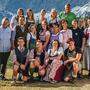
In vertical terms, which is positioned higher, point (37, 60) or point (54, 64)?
point (37, 60)

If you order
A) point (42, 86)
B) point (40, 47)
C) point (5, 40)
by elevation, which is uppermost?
point (5, 40)

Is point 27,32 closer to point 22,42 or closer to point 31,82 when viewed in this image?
point 22,42

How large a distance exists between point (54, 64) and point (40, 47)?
67 cm

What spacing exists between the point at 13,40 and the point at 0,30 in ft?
1.63

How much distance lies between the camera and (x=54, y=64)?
14.1m

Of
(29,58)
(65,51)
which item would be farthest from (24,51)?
(65,51)

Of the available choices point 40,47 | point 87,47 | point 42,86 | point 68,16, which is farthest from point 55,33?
point 42,86

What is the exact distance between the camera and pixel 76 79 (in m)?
14.4

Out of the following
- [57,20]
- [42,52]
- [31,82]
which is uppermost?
[57,20]

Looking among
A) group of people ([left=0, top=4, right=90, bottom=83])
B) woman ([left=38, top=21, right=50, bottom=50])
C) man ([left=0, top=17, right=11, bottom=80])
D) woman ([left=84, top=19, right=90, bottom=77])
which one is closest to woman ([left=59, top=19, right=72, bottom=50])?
group of people ([left=0, top=4, right=90, bottom=83])

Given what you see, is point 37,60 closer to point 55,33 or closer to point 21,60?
point 21,60

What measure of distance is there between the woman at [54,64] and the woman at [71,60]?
19 cm

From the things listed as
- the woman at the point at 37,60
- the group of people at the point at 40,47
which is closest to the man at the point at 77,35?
the group of people at the point at 40,47

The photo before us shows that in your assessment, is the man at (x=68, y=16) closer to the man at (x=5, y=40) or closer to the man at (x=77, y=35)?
the man at (x=77, y=35)
